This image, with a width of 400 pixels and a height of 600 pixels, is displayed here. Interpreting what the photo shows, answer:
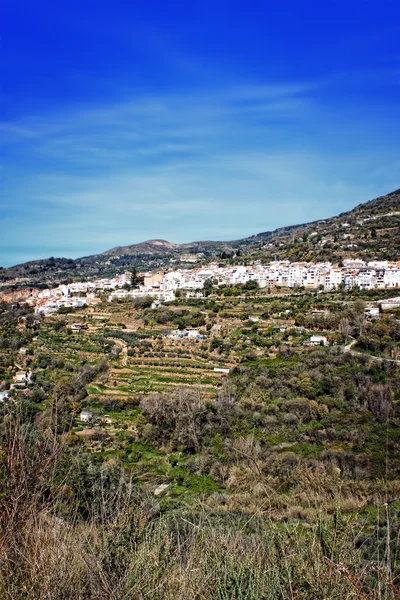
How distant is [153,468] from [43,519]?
11.1 meters

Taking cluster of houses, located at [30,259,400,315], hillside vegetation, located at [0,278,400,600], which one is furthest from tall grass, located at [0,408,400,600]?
cluster of houses, located at [30,259,400,315]

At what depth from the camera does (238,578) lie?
6.27 ft

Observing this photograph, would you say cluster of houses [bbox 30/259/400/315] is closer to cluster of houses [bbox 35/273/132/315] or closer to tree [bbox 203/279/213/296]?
cluster of houses [bbox 35/273/132/315]

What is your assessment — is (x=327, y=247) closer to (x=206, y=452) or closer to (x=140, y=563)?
(x=206, y=452)

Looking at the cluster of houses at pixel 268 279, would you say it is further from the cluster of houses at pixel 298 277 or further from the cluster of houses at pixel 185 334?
the cluster of houses at pixel 185 334

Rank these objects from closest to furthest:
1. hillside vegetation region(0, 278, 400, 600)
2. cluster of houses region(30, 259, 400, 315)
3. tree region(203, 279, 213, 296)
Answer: hillside vegetation region(0, 278, 400, 600) → cluster of houses region(30, 259, 400, 315) → tree region(203, 279, 213, 296)

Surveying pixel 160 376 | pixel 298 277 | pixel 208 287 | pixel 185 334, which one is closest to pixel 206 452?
pixel 160 376

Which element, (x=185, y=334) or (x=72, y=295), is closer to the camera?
(x=185, y=334)

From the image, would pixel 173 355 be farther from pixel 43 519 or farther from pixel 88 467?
pixel 43 519

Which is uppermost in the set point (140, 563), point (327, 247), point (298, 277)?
point (327, 247)

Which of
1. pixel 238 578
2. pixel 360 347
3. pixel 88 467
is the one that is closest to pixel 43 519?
pixel 238 578

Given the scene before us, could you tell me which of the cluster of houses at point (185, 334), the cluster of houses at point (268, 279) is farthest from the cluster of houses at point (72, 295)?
the cluster of houses at point (185, 334)

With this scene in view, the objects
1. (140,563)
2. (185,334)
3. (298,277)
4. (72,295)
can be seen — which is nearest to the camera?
(140,563)

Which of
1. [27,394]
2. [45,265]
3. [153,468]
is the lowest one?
[153,468]
